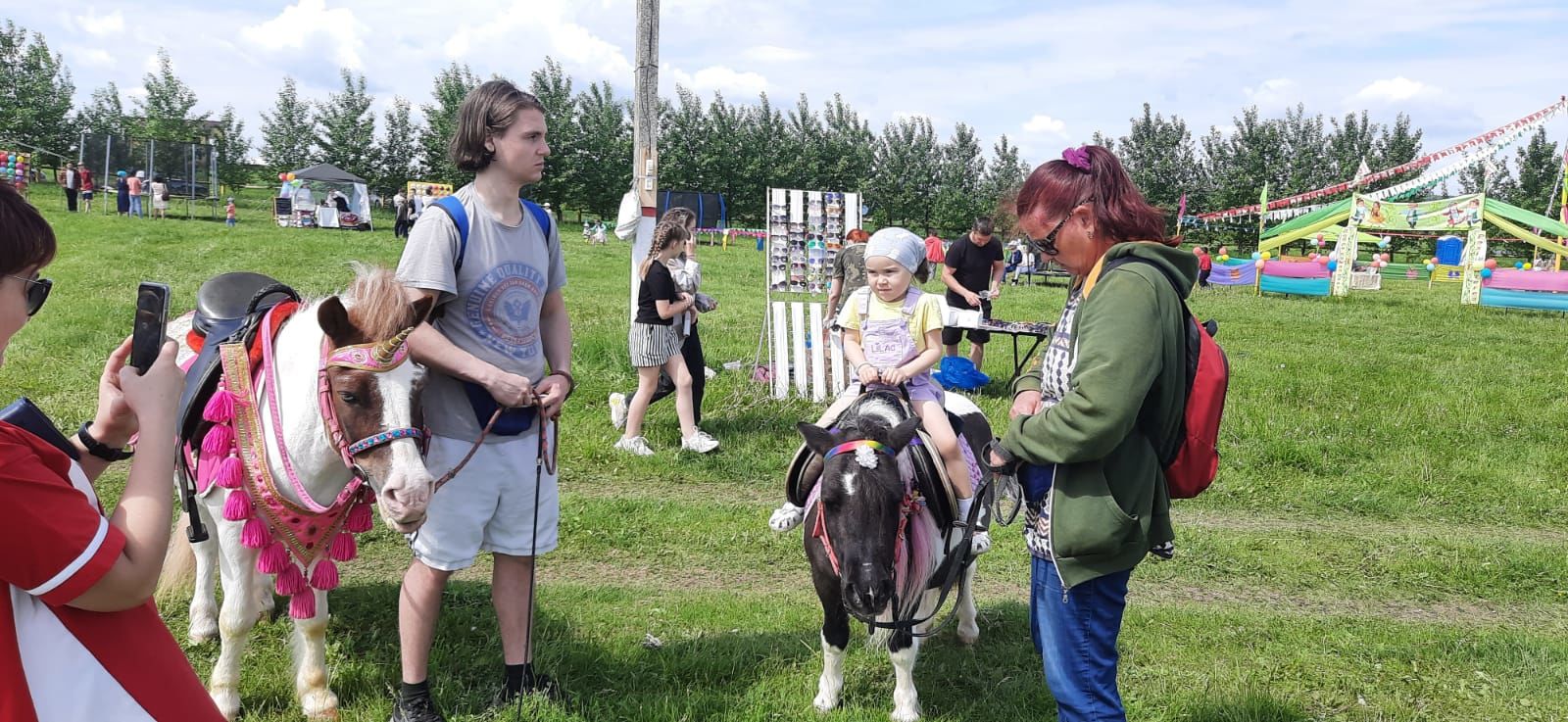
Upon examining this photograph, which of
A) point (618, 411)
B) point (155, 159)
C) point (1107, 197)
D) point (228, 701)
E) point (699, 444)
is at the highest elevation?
point (155, 159)

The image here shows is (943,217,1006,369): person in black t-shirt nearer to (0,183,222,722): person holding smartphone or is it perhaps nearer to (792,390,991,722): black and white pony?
(792,390,991,722): black and white pony

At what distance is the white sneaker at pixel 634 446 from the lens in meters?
7.52

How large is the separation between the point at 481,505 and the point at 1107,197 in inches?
90.3

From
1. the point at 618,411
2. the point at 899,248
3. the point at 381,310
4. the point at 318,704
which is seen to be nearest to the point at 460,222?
the point at 381,310

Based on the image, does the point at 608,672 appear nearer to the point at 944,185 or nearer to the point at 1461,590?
the point at 1461,590

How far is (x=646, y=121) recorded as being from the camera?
357 inches

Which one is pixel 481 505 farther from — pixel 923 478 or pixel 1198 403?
pixel 1198 403

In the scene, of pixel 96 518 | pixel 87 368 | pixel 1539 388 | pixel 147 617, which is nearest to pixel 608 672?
pixel 147 617

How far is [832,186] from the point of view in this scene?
51.5 m

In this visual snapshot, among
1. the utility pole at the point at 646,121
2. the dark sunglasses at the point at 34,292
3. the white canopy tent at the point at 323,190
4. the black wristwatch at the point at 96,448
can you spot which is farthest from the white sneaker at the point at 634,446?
the white canopy tent at the point at 323,190

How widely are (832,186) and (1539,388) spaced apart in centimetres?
4298

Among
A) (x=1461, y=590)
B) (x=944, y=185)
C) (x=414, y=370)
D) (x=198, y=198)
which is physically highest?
(x=944, y=185)

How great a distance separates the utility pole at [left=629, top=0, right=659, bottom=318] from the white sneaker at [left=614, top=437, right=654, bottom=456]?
5.48 feet

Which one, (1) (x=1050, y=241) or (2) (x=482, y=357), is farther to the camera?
(2) (x=482, y=357)
